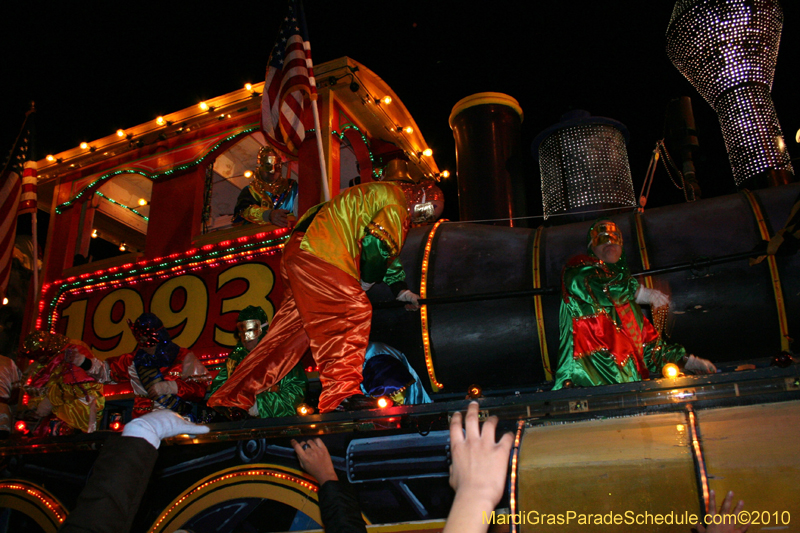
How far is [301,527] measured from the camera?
8.96ft

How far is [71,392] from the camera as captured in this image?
5.23m

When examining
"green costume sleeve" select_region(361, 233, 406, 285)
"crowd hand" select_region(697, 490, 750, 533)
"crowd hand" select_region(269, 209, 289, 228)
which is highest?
"crowd hand" select_region(269, 209, 289, 228)

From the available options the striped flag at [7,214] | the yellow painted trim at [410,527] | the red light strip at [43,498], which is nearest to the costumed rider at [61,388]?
the red light strip at [43,498]

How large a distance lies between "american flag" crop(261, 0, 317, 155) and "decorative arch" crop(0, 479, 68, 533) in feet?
11.5

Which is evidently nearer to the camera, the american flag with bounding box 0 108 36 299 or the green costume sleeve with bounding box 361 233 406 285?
the green costume sleeve with bounding box 361 233 406 285

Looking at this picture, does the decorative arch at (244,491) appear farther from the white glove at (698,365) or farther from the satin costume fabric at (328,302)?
the white glove at (698,365)

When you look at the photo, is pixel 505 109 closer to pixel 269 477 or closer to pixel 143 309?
pixel 143 309

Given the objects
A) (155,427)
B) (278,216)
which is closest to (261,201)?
(278,216)

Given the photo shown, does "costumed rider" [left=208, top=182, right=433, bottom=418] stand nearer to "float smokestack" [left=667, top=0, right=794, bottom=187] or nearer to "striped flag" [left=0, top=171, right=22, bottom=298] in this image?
"float smokestack" [left=667, top=0, right=794, bottom=187]

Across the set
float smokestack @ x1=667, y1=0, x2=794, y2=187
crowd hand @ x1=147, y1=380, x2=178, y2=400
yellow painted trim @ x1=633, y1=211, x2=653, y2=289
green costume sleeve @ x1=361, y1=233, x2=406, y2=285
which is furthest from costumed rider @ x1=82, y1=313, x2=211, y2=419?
float smokestack @ x1=667, y1=0, x2=794, y2=187

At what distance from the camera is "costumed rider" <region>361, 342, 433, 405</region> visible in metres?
3.88

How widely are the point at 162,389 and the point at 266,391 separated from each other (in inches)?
41.8

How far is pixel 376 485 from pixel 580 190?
3.62m

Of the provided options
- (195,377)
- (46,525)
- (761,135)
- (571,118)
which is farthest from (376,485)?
(761,135)
